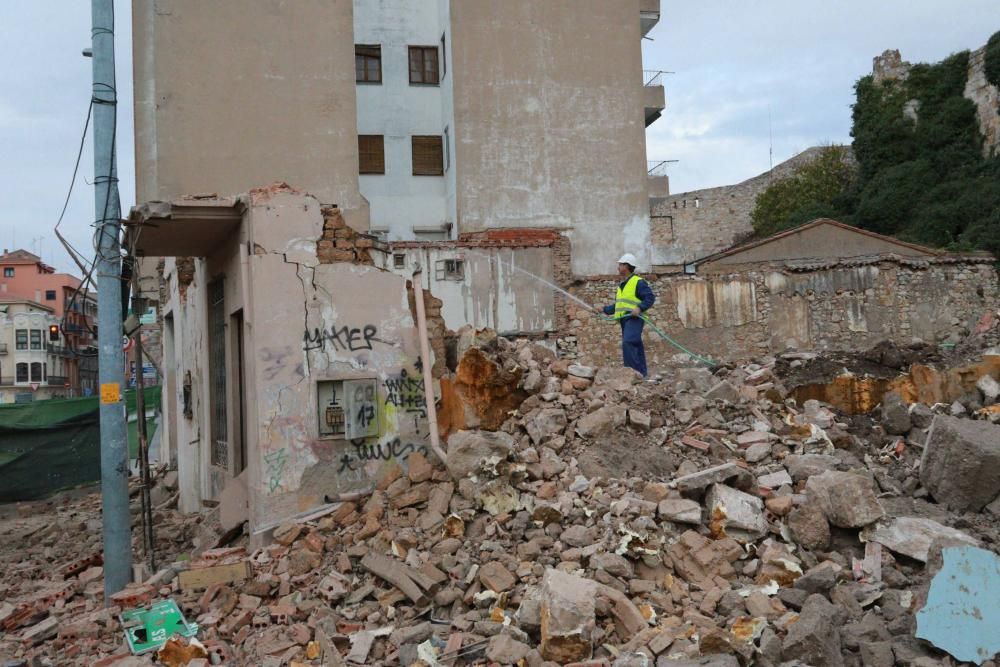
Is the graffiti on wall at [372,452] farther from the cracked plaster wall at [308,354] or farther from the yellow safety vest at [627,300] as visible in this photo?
the yellow safety vest at [627,300]

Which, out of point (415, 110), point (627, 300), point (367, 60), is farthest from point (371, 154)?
point (627, 300)

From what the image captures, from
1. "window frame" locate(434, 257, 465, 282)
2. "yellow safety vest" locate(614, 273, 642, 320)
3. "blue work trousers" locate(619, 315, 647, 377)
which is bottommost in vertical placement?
"blue work trousers" locate(619, 315, 647, 377)

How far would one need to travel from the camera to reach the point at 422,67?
23.7 m

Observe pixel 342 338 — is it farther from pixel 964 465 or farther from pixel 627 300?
pixel 964 465

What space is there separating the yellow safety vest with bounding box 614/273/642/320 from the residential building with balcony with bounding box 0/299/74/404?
6345 centimetres

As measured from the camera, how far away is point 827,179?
102 feet

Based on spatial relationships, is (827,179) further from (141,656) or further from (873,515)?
(141,656)

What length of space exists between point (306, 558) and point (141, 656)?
1.40 metres

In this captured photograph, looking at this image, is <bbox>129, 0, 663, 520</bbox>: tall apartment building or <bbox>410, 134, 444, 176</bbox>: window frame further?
<bbox>410, 134, 444, 176</bbox>: window frame

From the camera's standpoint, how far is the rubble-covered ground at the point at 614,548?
A: 4980 mm

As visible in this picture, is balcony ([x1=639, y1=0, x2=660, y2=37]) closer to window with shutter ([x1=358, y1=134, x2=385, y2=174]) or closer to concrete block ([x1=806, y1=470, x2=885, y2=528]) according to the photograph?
window with shutter ([x1=358, y1=134, x2=385, y2=174])

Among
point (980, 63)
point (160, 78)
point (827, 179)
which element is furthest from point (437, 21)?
point (980, 63)

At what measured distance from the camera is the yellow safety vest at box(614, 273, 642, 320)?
9.14 m

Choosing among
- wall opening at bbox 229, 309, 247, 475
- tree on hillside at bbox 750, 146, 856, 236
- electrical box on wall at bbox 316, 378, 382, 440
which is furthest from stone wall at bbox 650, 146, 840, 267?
electrical box on wall at bbox 316, 378, 382, 440
